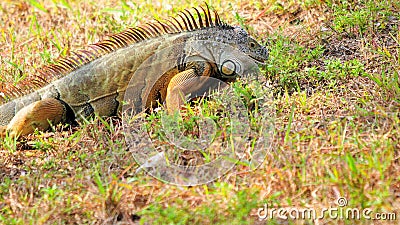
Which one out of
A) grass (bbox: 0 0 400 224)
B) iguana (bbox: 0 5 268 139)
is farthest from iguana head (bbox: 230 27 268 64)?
grass (bbox: 0 0 400 224)

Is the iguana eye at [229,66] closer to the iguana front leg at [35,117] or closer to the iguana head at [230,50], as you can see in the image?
the iguana head at [230,50]

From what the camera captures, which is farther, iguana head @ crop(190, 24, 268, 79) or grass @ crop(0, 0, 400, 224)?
iguana head @ crop(190, 24, 268, 79)

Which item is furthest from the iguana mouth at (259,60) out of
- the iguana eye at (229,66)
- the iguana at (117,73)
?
the iguana eye at (229,66)

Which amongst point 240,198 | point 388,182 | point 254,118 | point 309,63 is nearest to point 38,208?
point 240,198

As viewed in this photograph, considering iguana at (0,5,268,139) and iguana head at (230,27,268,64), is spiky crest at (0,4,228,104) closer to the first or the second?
iguana at (0,5,268,139)

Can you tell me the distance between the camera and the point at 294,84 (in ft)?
22.8

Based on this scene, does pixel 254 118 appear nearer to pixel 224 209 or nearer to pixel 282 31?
pixel 224 209

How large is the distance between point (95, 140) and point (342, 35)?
12.4 feet

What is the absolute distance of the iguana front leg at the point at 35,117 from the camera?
6730 mm

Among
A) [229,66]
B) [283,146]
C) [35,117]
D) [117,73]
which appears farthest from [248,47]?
[35,117]

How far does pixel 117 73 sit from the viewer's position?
6.98 m

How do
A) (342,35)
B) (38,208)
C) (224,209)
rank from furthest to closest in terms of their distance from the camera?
(342,35) < (38,208) < (224,209)

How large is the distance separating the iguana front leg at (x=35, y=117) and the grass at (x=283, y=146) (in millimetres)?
130

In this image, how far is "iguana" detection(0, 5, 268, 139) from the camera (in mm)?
6906
